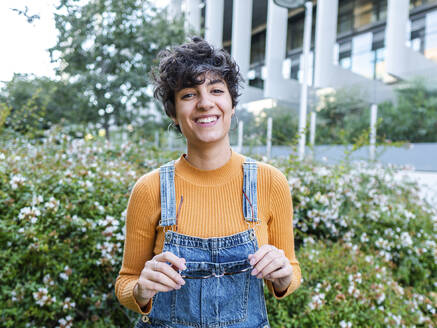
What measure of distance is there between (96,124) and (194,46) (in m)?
5.77

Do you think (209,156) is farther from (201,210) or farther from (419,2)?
(419,2)

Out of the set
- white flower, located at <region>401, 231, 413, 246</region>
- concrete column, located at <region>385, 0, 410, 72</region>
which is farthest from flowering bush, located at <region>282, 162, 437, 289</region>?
concrete column, located at <region>385, 0, 410, 72</region>

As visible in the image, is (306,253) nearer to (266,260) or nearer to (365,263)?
(365,263)

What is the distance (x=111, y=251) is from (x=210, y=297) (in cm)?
112

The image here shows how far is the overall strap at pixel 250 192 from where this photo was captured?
1231 mm

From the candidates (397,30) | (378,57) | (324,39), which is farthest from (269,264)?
(378,57)

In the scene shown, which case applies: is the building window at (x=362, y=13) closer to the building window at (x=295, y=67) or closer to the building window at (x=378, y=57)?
the building window at (x=378, y=57)

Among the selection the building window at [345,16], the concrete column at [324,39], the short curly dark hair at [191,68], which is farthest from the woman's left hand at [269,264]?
the building window at [345,16]

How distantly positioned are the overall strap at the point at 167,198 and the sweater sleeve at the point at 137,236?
0.19 feet

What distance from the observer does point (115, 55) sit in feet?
21.3

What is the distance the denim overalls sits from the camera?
1.17 m

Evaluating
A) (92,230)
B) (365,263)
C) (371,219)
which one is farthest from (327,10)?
(92,230)

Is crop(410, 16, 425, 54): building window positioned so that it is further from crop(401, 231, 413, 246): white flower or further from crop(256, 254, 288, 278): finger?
crop(256, 254, 288, 278): finger

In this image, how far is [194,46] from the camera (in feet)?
4.16
